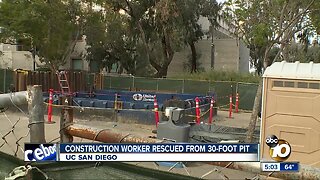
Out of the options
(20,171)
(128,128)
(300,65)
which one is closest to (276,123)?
(300,65)

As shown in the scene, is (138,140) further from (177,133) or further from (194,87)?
(194,87)

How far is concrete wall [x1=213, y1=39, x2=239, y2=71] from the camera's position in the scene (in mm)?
46406

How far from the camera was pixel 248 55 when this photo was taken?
57250mm

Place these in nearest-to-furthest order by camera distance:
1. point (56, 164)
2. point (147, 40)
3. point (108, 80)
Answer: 1. point (56, 164)
2. point (108, 80)
3. point (147, 40)

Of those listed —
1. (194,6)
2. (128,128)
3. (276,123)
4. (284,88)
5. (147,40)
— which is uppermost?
(194,6)

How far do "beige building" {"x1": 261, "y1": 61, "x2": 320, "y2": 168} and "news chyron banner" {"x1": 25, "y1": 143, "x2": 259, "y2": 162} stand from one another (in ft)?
10.2

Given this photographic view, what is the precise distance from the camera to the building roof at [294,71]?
18.2ft

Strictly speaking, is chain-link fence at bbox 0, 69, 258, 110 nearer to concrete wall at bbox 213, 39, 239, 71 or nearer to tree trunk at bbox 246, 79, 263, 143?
tree trunk at bbox 246, 79, 263, 143

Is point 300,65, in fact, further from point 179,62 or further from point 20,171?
point 179,62

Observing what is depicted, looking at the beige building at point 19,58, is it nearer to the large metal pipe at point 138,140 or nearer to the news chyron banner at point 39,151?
the large metal pipe at point 138,140

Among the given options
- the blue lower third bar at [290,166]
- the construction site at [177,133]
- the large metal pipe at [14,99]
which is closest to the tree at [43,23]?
the construction site at [177,133]

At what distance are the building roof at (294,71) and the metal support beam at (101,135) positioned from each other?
11.3ft

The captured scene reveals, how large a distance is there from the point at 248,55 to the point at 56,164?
56.6 meters

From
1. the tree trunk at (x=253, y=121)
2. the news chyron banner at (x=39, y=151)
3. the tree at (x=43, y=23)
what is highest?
the tree at (x=43, y=23)
